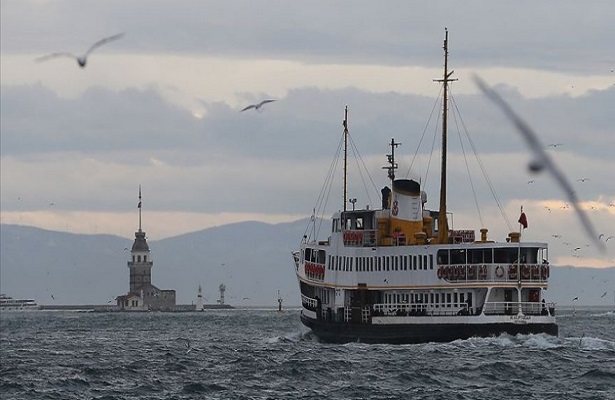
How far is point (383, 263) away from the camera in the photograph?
94625 millimetres

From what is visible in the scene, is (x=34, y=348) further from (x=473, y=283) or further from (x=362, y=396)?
(x=362, y=396)

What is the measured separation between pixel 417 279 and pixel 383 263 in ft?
10.7

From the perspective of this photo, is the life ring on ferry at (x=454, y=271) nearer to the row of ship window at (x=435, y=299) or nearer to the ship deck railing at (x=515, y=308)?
the row of ship window at (x=435, y=299)

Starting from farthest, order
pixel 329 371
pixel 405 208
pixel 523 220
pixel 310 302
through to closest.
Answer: pixel 310 302 → pixel 405 208 → pixel 523 220 → pixel 329 371

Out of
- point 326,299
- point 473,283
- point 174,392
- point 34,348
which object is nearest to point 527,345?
point 473,283

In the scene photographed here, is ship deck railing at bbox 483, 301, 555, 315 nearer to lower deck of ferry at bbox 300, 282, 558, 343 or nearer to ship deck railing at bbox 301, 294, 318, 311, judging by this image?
lower deck of ferry at bbox 300, 282, 558, 343

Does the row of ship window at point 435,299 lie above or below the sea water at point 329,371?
above

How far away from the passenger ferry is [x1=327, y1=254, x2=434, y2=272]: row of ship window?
6cm

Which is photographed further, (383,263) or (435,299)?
(383,263)

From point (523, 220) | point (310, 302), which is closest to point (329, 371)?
point (523, 220)

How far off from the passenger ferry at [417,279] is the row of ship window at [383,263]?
61mm

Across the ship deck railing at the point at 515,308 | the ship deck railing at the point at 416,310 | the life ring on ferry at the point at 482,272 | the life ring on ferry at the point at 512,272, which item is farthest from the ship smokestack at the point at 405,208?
the ship deck railing at the point at 515,308

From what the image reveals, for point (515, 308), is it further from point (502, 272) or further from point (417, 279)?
point (417, 279)

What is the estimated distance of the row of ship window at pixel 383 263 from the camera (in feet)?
302
